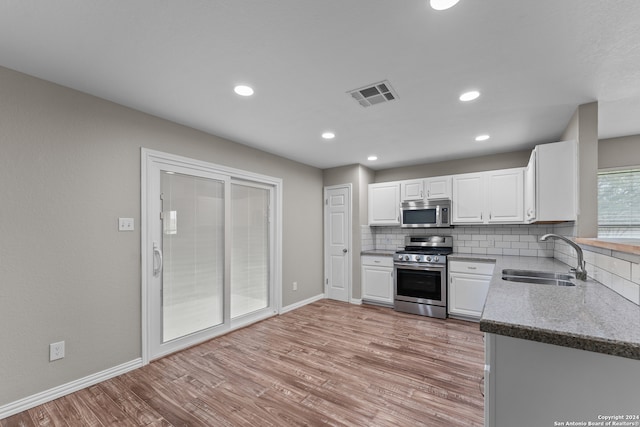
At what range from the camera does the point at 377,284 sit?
4.55 meters

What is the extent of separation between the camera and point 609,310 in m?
1.27

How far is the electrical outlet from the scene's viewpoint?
2070 mm

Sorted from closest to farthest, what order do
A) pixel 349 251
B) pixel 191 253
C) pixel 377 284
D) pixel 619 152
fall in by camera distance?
pixel 191 253, pixel 619 152, pixel 377 284, pixel 349 251

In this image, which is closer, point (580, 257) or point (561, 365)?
point (561, 365)

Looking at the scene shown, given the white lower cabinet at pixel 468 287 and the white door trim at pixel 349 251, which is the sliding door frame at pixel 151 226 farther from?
the white lower cabinet at pixel 468 287

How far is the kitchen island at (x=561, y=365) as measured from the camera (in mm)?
958

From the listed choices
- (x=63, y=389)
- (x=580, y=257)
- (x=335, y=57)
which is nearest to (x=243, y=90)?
(x=335, y=57)

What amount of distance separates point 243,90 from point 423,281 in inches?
139

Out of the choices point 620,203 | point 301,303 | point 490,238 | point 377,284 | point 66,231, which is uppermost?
point 620,203

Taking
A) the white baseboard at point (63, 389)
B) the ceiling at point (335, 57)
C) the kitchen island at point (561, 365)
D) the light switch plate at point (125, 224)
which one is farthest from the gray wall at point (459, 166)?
the white baseboard at point (63, 389)

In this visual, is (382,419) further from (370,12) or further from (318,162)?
(318,162)

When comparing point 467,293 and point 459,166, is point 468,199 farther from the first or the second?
point 467,293

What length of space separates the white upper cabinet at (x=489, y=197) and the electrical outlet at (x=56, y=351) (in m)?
4.74

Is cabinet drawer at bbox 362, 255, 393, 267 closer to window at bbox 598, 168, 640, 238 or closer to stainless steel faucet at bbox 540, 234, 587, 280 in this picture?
stainless steel faucet at bbox 540, 234, 587, 280
